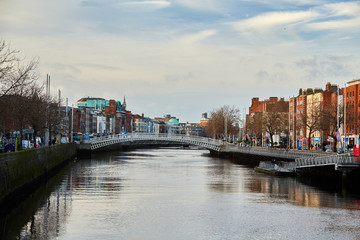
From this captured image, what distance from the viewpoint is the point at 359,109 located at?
7662cm

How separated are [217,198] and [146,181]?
37.7 feet

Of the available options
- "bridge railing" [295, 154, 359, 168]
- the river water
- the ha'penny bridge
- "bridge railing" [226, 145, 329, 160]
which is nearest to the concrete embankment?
the river water

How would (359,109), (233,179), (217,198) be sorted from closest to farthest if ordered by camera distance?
(217,198), (233,179), (359,109)

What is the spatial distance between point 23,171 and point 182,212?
9.88 m

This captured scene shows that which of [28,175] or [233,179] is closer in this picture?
[28,175]

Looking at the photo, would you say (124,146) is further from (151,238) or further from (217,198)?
(151,238)

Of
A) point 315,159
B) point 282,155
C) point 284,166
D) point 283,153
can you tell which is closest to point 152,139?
point 283,153

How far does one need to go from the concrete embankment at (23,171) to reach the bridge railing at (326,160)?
18871 millimetres

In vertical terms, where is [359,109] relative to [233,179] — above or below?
above

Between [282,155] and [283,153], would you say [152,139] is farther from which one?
[282,155]

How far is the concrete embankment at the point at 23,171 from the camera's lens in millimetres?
27547

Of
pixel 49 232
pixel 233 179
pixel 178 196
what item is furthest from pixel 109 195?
pixel 233 179

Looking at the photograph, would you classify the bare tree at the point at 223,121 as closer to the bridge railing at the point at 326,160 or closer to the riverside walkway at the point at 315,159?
the riverside walkway at the point at 315,159

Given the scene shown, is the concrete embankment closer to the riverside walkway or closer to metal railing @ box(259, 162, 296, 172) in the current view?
metal railing @ box(259, 162, 296, 172)
